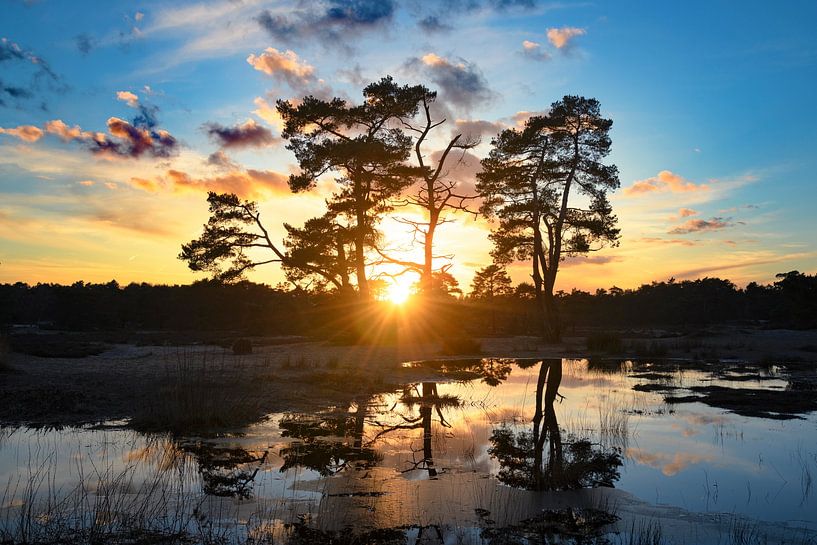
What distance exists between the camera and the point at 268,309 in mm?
54625

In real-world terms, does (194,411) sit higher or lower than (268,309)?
lower

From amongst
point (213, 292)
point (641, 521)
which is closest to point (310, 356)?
point (641, 521)

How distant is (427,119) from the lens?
1272 inches

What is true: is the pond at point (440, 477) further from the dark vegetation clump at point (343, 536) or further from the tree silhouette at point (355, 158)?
the tree silhouette at point (355, 158)

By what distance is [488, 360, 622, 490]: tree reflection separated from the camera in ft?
21.9

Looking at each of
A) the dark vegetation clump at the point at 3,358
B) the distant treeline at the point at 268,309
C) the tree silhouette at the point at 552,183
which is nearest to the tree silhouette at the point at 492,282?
the distant treeline at the point at 268,309

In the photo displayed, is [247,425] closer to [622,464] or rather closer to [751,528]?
[622,464]

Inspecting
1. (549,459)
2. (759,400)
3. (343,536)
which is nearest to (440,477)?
(549,459)

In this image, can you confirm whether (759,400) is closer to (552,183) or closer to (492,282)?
(552,183)

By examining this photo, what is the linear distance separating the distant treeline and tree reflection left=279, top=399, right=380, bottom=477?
799 inches

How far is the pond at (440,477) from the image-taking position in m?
5.11

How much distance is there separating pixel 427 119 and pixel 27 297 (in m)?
55.3

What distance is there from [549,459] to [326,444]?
3224 mm

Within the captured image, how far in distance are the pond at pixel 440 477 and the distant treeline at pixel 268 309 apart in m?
21.1
